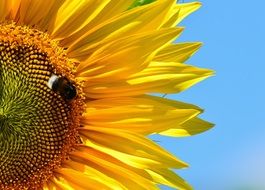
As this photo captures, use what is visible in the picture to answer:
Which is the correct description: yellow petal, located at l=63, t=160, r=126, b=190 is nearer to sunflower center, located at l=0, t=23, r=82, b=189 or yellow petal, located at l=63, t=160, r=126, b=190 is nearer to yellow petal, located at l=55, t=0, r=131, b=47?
sunflower center, located at l=0, t=23, r=82, b=189

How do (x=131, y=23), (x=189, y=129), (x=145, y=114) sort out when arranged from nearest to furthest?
1. (x=131, y=23)
2. (x=145, y=114)
3. (x=189, y=129)

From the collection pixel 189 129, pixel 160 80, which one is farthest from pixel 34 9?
pixel 189 129

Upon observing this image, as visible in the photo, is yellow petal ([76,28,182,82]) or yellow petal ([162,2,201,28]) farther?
yellow petal ([162,2,201,28])

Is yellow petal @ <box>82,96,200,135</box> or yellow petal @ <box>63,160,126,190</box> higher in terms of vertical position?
yellow petal @ <box>82,96,200,135</box>

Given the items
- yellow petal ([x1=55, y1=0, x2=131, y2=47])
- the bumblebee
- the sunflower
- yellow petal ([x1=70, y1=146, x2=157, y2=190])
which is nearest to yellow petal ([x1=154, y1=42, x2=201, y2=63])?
the sunflower

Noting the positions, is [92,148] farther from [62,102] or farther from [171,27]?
[171,27]

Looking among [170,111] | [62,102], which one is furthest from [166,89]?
[62,102]

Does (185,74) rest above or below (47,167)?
above

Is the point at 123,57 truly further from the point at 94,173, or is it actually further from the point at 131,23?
the point at 94,173
